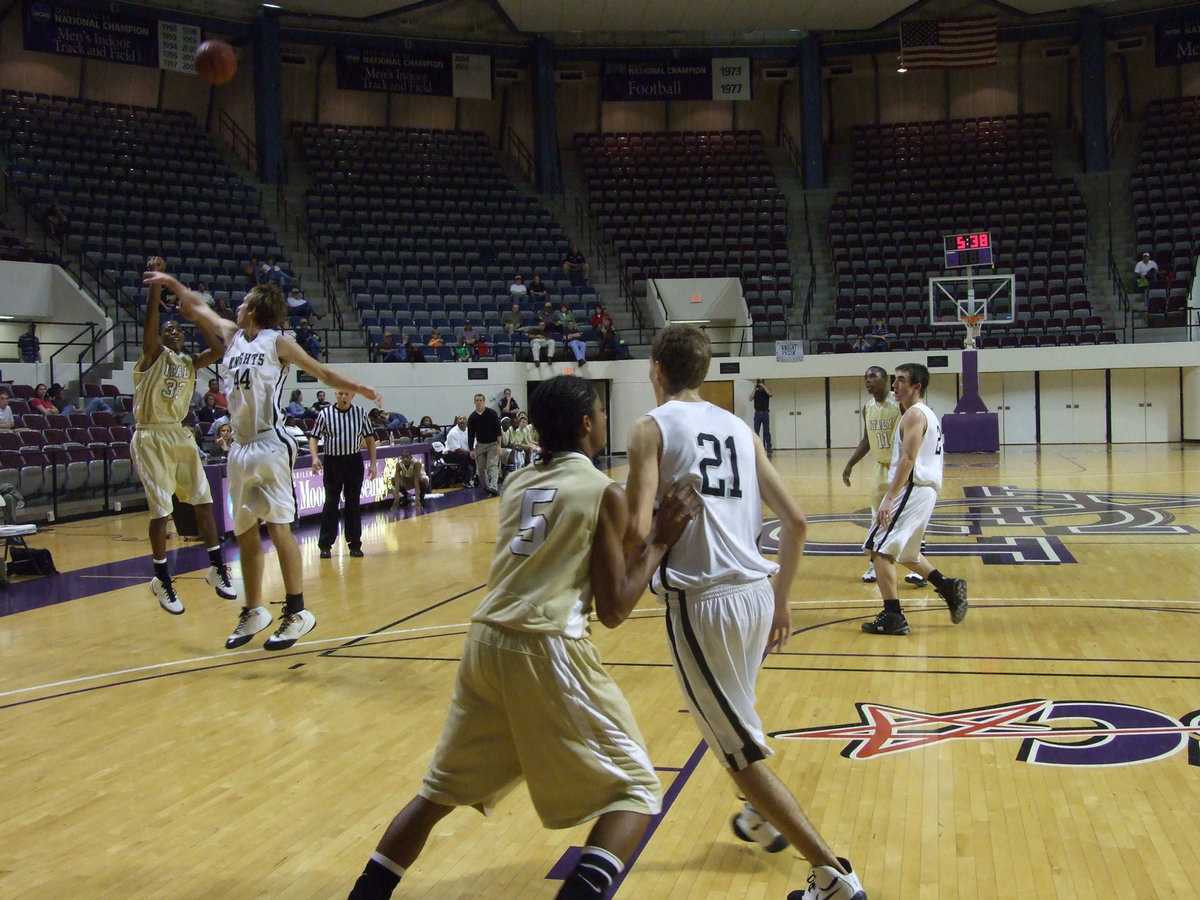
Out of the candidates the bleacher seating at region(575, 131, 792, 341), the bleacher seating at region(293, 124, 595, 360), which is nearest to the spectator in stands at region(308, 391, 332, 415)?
the bleacher seating at region(293, 124, 595, 360)

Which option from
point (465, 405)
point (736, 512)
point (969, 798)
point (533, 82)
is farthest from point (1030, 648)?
point (533, 82)

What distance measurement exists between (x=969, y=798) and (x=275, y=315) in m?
4.05

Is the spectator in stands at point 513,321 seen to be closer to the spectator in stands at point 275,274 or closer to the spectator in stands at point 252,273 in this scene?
the spectator in stands at point 275,274

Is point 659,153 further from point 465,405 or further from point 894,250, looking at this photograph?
point 465,405

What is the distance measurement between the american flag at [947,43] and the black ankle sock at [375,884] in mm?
28670

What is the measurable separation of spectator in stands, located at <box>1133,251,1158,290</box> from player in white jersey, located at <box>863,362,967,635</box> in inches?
879

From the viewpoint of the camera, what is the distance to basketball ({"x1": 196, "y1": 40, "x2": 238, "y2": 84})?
7.60 meters

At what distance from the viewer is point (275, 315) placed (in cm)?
558

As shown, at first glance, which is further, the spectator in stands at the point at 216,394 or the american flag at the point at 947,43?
the american flag at the point at 947,43

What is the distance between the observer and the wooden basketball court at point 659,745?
124 inches

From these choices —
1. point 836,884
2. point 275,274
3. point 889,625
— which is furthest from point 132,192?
point 836,884

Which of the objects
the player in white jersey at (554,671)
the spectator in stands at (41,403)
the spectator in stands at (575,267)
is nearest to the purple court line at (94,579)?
the spectator in stands at (41,403)

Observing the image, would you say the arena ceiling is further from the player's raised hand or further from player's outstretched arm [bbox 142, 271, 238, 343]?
the player's raised hand

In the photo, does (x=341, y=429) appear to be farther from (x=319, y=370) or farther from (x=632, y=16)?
(x=632, y=16)
